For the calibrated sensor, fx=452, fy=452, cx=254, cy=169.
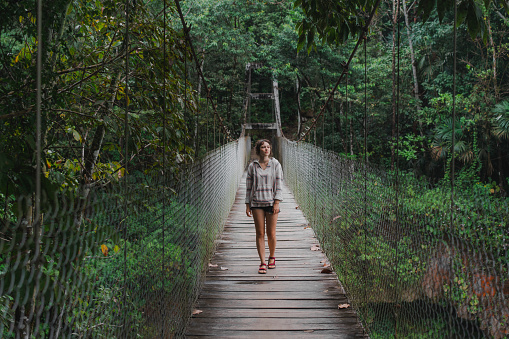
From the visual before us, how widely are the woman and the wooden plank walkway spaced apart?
29 cm

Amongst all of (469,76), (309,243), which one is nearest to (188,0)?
(469,76)

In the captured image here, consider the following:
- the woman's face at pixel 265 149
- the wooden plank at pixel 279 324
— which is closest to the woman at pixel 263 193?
the woman's face at pixel 265 149

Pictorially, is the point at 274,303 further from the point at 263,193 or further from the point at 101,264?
the point at 101,264

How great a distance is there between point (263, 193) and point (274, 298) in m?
0.89

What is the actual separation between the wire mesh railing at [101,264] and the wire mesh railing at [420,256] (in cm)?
94

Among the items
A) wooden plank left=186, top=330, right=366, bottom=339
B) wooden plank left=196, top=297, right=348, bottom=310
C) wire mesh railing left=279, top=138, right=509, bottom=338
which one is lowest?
wooden plank left=186, top=330, right=366, bottom=339

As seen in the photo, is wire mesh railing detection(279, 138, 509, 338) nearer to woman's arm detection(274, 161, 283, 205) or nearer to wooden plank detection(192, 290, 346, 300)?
wooden plank detection(192, 290, 346, 300)

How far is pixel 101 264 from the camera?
4.05ft

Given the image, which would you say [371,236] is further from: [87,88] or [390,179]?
[87,88]

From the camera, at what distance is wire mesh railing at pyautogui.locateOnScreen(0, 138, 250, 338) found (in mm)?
920

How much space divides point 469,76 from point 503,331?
1164 centimetres

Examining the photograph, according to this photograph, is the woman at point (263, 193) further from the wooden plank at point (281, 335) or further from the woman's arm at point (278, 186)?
the wooden plank at point (281, 335)

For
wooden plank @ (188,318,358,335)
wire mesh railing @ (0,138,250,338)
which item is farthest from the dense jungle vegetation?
wooden plank @ (188,318,358,335)

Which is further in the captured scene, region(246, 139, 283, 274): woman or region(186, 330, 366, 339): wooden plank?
region(246, 139, 283, 274): woman
